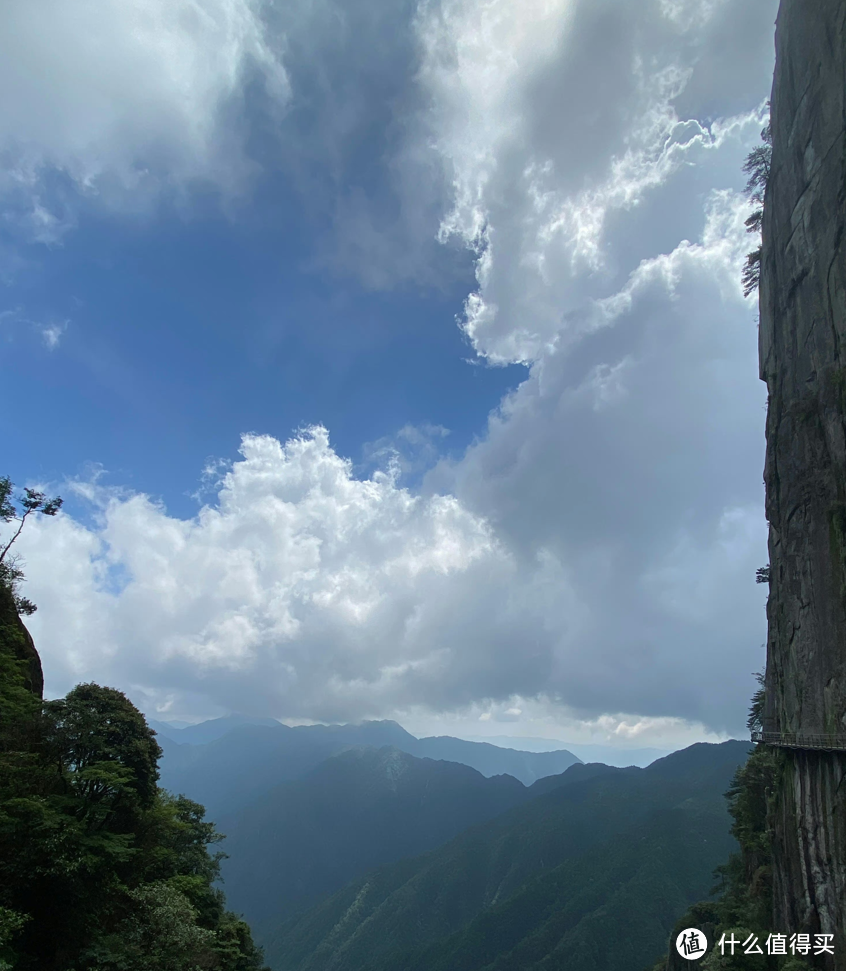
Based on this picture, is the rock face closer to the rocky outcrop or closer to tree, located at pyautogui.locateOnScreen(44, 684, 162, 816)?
tree, located at pyautogui.locateOnScreen(44, 684, 162, 816)

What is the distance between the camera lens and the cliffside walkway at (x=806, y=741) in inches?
1140

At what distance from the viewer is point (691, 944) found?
41.6 m

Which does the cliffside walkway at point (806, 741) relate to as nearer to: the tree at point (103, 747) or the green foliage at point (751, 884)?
the green foliage at point (751, 884)

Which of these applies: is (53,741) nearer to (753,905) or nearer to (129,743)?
(129,743)

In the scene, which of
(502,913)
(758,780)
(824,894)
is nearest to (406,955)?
(502,913)

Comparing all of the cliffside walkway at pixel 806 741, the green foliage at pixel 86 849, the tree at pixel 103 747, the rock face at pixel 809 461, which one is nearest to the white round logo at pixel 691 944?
the rock face at pixel 809 461

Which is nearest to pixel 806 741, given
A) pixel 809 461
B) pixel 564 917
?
pixel 809 461

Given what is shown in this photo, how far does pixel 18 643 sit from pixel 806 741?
163 ft

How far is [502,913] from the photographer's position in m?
160

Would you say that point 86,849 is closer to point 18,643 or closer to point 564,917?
point 18,643

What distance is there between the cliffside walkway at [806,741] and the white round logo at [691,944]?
626 inches

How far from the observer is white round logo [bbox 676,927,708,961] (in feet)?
124

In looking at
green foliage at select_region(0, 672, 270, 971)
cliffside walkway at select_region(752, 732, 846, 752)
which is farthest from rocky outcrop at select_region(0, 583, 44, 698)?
cliffside walkway at select_region(752, 732, 846, 752)

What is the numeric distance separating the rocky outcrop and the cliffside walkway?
4636cm
